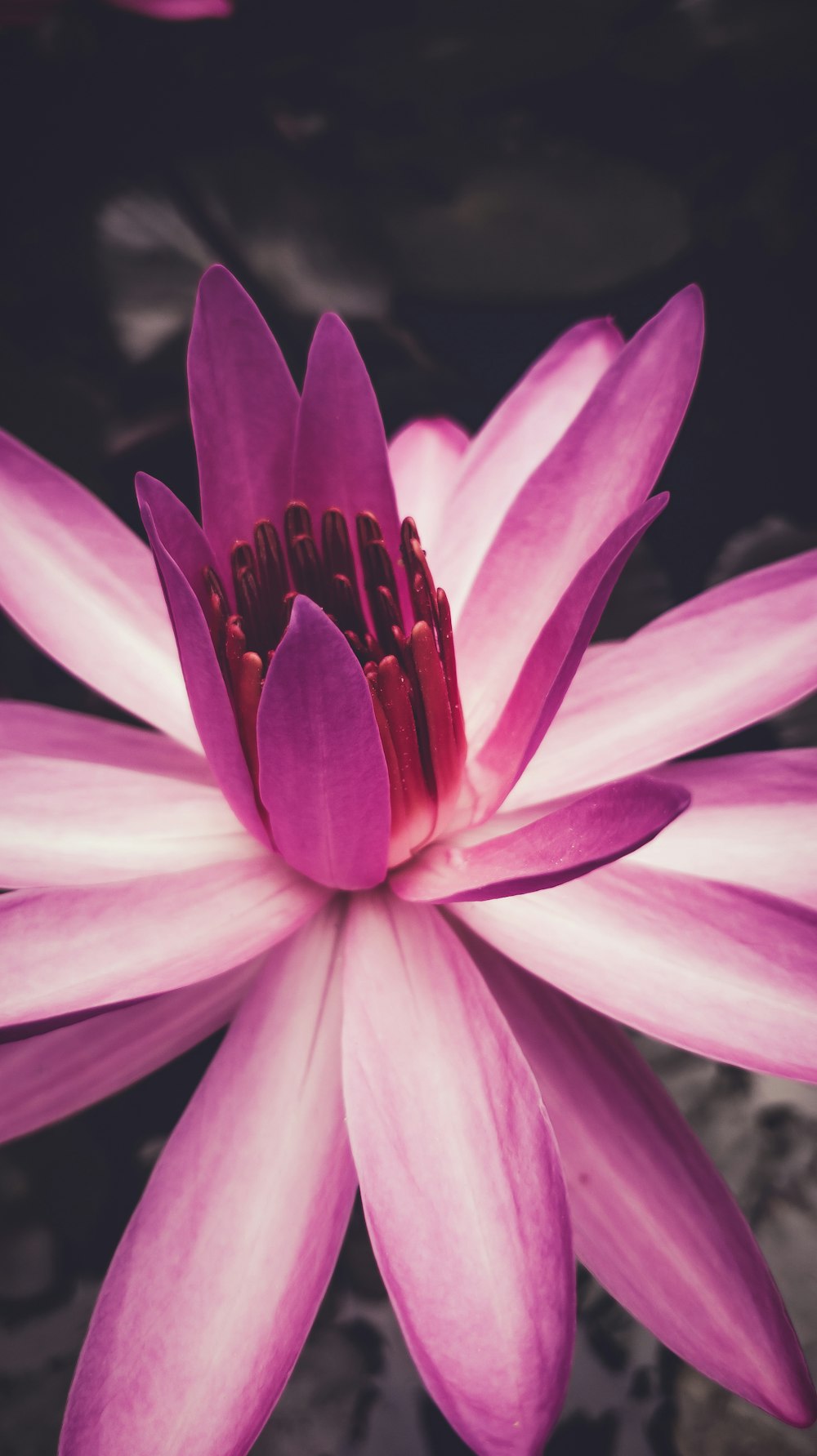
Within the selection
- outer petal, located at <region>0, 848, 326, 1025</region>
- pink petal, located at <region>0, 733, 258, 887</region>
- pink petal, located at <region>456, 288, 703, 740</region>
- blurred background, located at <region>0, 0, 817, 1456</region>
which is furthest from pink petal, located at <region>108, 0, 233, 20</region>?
outer petal, located at <region>0, 848, 326, 1025</region>

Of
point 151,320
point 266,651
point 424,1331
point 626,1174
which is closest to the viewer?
point 424,1331

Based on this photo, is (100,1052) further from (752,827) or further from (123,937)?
(752,827)

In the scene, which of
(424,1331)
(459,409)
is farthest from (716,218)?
(424,1331)

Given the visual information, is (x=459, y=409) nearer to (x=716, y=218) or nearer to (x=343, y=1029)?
(x=716, y=218)

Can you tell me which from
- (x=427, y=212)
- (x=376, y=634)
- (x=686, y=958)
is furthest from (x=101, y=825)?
(x=427, y=212)

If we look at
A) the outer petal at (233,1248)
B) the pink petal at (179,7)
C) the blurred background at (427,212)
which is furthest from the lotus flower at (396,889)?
the pink petal at (179,7)
